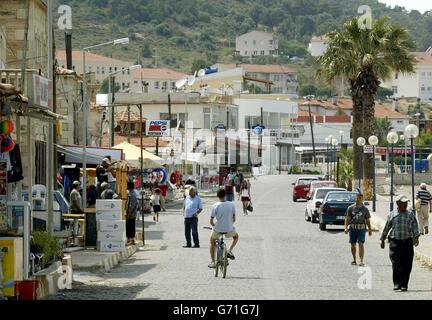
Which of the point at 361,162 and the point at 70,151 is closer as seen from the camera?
the point at 70,151

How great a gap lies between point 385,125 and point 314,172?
64712 mm

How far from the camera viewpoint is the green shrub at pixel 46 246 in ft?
76.7

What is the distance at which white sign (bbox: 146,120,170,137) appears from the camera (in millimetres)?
83500

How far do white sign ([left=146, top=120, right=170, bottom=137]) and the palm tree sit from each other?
20.0 metres

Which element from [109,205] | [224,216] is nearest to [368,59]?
[109,205]

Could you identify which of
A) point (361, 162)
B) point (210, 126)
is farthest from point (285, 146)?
point (361, 162)

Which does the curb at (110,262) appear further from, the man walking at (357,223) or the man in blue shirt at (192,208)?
the man walking at (357,223)

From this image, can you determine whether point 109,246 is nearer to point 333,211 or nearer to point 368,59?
point 333,211

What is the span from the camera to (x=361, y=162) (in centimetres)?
6712

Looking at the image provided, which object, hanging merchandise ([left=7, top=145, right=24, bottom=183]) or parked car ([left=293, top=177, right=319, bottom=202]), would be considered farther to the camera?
parked car ([left=293, top=177, right=319, bottom=202])

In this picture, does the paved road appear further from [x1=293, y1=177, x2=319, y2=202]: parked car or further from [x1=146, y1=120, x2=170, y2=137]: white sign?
[x1=146, y1=120, x2=170, y2=137]: white sign

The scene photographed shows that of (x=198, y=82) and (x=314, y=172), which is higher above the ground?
(x=198, y=82)

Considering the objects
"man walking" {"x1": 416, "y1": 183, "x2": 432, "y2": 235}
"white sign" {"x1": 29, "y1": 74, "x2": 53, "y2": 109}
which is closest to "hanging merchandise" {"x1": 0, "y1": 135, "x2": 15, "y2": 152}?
"white sign" {"x1": 29, "y1": 74, "x2": 53, "y2": 109}

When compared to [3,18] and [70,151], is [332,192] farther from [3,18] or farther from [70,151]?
[3,18]
